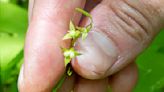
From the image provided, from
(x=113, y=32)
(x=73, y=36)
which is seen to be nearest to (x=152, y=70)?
(x=113, y=32)

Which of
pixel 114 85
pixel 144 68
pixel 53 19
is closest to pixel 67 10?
pixel 53 19

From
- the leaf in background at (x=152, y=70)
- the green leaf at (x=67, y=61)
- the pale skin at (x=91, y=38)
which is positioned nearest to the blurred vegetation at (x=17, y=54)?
the leaf in background at (x=152, y=70)

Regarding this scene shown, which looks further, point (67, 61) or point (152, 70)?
point (152, 70)

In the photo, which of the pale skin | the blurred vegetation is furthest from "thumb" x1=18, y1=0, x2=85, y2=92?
the blurred vegetation

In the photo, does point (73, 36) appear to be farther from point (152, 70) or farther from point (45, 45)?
point (152, 70)

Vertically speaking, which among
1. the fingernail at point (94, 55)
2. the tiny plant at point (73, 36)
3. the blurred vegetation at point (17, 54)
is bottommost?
the blurred vegetation at point (17, 54)

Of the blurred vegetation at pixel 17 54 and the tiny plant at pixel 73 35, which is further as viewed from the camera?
the blurred vegetation at pixel 17 54

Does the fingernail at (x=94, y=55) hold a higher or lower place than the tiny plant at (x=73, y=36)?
lower

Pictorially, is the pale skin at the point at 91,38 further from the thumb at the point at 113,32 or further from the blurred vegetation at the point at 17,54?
the blurred vegetation at the point at 17,54

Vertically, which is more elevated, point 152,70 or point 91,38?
point 91,38
